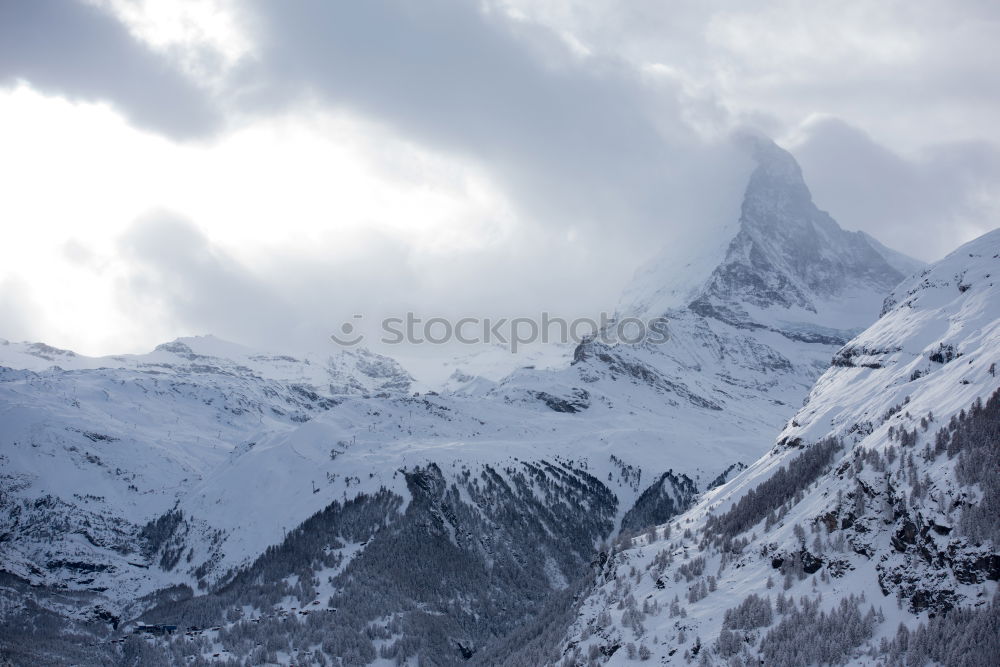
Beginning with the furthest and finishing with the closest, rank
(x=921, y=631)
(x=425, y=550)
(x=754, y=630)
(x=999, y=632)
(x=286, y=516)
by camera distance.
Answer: (x=286, y=516)
(x=425, y=550)
(x=754, y=630)
(x=921, y=631)
(x=999, y=632)

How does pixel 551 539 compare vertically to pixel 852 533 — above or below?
below

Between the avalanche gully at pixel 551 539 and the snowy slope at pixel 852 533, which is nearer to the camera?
the snowy slope at pixel 852 533

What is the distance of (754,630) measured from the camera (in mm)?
54812

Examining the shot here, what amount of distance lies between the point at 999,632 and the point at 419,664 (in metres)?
92.5

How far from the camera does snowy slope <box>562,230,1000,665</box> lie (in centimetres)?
4875

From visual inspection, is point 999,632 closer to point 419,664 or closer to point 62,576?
point 419,664

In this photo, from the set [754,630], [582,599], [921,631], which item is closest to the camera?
[921,631]

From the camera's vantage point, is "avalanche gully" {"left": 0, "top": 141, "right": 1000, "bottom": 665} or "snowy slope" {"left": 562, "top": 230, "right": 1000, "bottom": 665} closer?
"snowy slope" {"left": 562, "top": 230, "right": 1000, "bottom": 665}

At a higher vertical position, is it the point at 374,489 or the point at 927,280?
the point at 927,280

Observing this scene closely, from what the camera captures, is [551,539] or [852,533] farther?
[551,539]

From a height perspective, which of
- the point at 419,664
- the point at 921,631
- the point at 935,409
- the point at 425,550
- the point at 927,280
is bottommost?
the point at 419,664

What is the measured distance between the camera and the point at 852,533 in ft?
184

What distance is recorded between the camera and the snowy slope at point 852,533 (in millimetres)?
48750

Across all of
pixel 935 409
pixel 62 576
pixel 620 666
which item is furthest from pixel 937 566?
pixel 62 576
